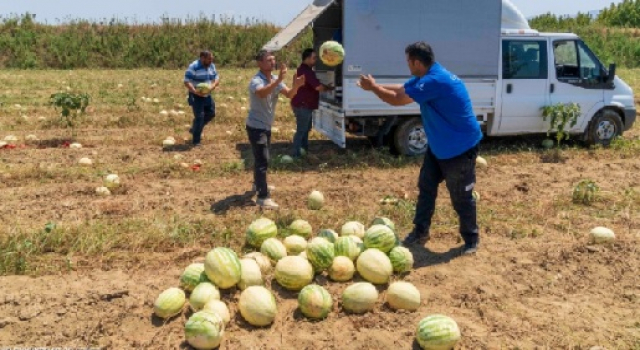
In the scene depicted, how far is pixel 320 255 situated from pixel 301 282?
0.35 meters

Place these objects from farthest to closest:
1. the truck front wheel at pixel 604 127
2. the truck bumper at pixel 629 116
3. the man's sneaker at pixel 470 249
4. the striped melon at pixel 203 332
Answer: the truck bumper at pixel 629 116 < the truck front wheel at pixel 604 127 < the man's sneaker at pixel 470 249 < the striped melon at pixel 203 332

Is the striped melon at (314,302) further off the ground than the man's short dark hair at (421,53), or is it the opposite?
the man's short dark hair at (421,53)

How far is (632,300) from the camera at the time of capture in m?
4.86

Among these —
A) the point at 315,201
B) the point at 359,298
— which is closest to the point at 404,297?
the point at 359,298

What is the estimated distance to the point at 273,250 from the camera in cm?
525

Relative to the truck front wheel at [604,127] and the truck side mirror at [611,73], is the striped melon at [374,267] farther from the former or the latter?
the truck side mirror at [611,73]

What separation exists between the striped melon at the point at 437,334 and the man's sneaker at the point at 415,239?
2.04 m

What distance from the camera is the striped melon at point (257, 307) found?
423 cm

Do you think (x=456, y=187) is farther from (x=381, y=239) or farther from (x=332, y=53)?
(x=332, y=53)

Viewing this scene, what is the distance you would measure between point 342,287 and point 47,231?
3217mm

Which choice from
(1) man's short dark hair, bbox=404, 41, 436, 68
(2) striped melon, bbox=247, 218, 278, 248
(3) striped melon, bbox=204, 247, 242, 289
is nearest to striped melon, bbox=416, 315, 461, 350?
(3) striped melon, bbox=204, 247, 242, 289

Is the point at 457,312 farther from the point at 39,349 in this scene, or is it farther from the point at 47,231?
the point at 47,231

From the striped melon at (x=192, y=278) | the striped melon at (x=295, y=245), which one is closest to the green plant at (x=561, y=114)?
the striped melon at (x=295, y=245)

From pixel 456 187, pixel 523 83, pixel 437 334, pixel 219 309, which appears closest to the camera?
pixel 437 334
